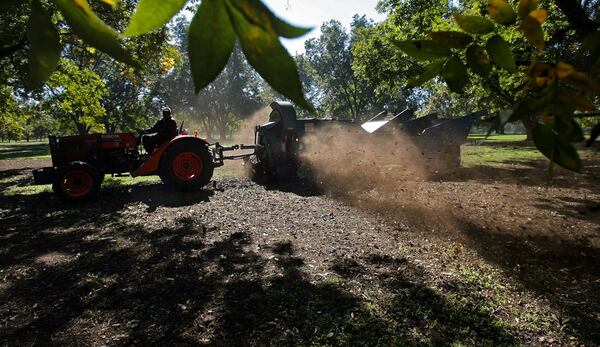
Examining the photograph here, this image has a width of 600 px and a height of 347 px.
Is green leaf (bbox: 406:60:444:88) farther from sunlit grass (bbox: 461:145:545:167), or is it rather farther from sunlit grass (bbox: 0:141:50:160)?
sunlit grass (bbox: 0:141:50:160)

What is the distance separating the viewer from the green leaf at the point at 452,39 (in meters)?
0.79

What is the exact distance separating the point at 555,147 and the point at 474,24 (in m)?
0.34

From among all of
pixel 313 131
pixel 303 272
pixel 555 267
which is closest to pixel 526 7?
pixel 303 272

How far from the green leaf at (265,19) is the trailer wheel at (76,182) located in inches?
371

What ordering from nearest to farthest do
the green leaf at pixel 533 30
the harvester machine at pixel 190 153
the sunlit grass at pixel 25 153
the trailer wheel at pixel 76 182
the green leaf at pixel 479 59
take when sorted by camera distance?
the green leaf at pixel 533 30
the green leaf at pixel 479 59
the trailer wheel at pixel 76 182
the harvester machine at pixel 190 153
the sunlit grass at pixel 25 153

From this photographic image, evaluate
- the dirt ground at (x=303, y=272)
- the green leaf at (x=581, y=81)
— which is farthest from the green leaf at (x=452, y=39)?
the dirt ground at (x=303, y=272)

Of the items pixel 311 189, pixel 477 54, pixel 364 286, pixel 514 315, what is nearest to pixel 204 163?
pixel 311 189

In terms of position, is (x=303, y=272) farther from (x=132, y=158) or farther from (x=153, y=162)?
(x=132, y=158)

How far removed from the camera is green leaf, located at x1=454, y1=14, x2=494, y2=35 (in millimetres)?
786

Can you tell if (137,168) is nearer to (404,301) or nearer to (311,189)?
(311,189)

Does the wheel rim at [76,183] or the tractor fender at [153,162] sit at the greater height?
the tractor fender at [153,162]

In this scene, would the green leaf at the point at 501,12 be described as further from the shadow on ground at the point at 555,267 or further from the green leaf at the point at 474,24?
the shadow on ground at the point at 555,267

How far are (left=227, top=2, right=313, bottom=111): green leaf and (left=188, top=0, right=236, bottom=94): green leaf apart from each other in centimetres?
2

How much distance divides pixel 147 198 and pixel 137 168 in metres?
0.88
